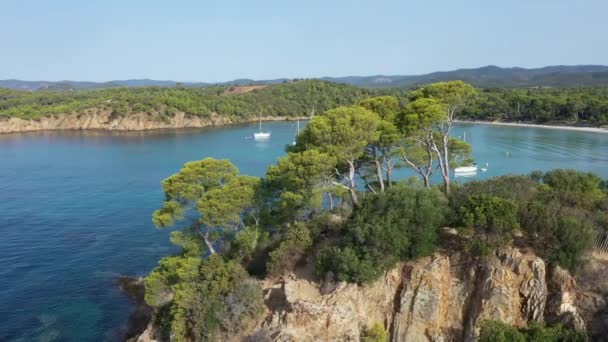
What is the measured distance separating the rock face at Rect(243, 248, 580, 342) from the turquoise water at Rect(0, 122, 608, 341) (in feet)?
39.1

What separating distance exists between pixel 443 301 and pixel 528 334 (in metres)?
2.77

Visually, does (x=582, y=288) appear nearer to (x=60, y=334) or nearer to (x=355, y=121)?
(x=355, y=121)

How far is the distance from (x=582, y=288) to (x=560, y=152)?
62647mm

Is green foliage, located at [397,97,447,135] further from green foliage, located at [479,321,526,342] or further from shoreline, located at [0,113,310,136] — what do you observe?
shoreline, located at [0,113,310,136]

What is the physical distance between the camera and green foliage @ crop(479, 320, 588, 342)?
1464 cm

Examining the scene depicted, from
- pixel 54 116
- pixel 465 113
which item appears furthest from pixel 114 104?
pixel 465 113

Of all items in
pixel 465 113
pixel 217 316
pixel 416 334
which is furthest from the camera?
pixel 465 113

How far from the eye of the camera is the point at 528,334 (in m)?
15.1

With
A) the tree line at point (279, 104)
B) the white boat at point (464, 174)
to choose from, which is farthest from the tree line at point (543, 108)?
the white boat at point (464, 174)

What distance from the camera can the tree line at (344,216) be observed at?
55.9 ft

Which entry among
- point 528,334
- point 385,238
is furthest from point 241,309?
point 528,334

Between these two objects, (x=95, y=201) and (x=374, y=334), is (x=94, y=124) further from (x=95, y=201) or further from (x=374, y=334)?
(x=374, y=334)

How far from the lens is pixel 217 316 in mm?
17859

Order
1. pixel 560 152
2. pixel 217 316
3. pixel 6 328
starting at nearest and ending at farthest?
pixel 217 316 → pixel 6 328 → pixel 560 152
